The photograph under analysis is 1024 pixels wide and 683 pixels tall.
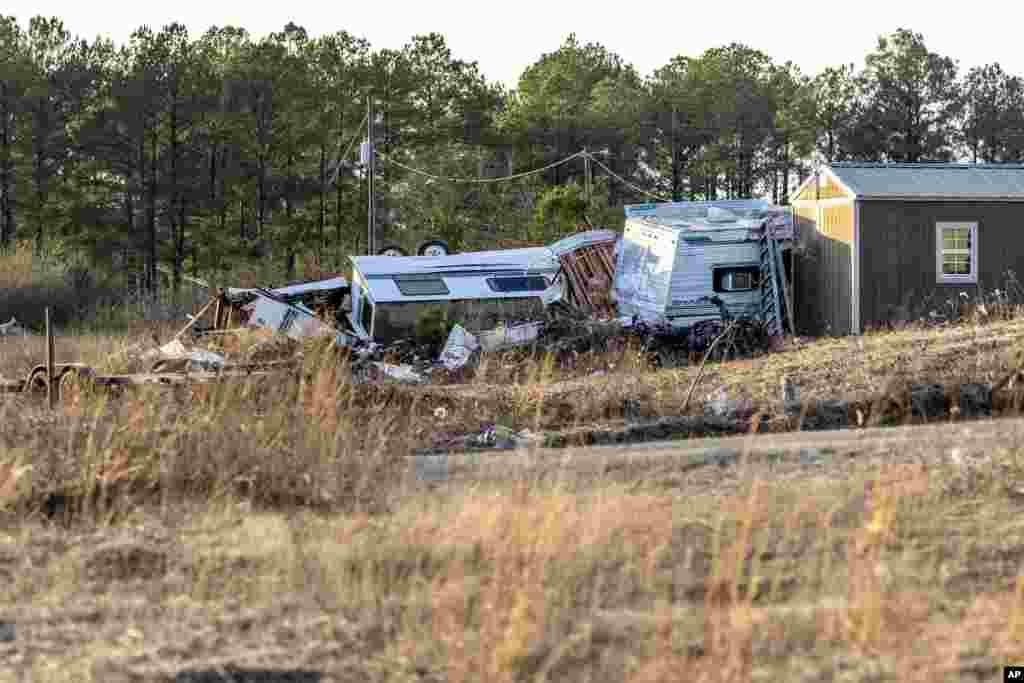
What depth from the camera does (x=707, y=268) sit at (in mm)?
28422

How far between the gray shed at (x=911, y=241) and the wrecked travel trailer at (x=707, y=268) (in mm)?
1187

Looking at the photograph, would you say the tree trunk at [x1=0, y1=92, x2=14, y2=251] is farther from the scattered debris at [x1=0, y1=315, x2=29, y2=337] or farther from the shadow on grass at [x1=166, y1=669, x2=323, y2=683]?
the shadow on grass at [x1=166, y1=669, x2=323, y2=683]

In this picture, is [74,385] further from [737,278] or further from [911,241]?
[911,241]

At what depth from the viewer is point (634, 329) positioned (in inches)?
1004

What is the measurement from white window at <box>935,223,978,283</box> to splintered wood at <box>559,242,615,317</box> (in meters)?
6.52

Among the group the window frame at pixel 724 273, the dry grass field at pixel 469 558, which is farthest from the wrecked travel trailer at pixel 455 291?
the dry grass field at pixel 469 558

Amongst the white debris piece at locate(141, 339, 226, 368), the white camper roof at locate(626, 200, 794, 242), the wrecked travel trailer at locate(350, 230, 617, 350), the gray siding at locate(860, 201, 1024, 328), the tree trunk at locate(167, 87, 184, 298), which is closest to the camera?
the white debris piece at locate(141, 339, 226, 368)

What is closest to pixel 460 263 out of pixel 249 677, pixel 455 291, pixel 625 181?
pixel 455 291

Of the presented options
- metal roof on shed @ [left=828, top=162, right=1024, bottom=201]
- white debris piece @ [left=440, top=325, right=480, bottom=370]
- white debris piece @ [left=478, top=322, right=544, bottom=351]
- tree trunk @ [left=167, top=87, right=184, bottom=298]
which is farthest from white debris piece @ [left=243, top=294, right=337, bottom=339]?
tree trunk @ [left=167, top=87, right=184, bottom=298]

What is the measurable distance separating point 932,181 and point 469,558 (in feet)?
77.3

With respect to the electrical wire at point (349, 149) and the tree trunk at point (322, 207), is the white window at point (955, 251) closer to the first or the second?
the electrical wire at point (349, 149)

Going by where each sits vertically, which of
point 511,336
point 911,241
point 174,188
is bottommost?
point 511,336

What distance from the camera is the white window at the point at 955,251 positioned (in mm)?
27984

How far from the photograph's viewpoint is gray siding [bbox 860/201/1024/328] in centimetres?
2769
